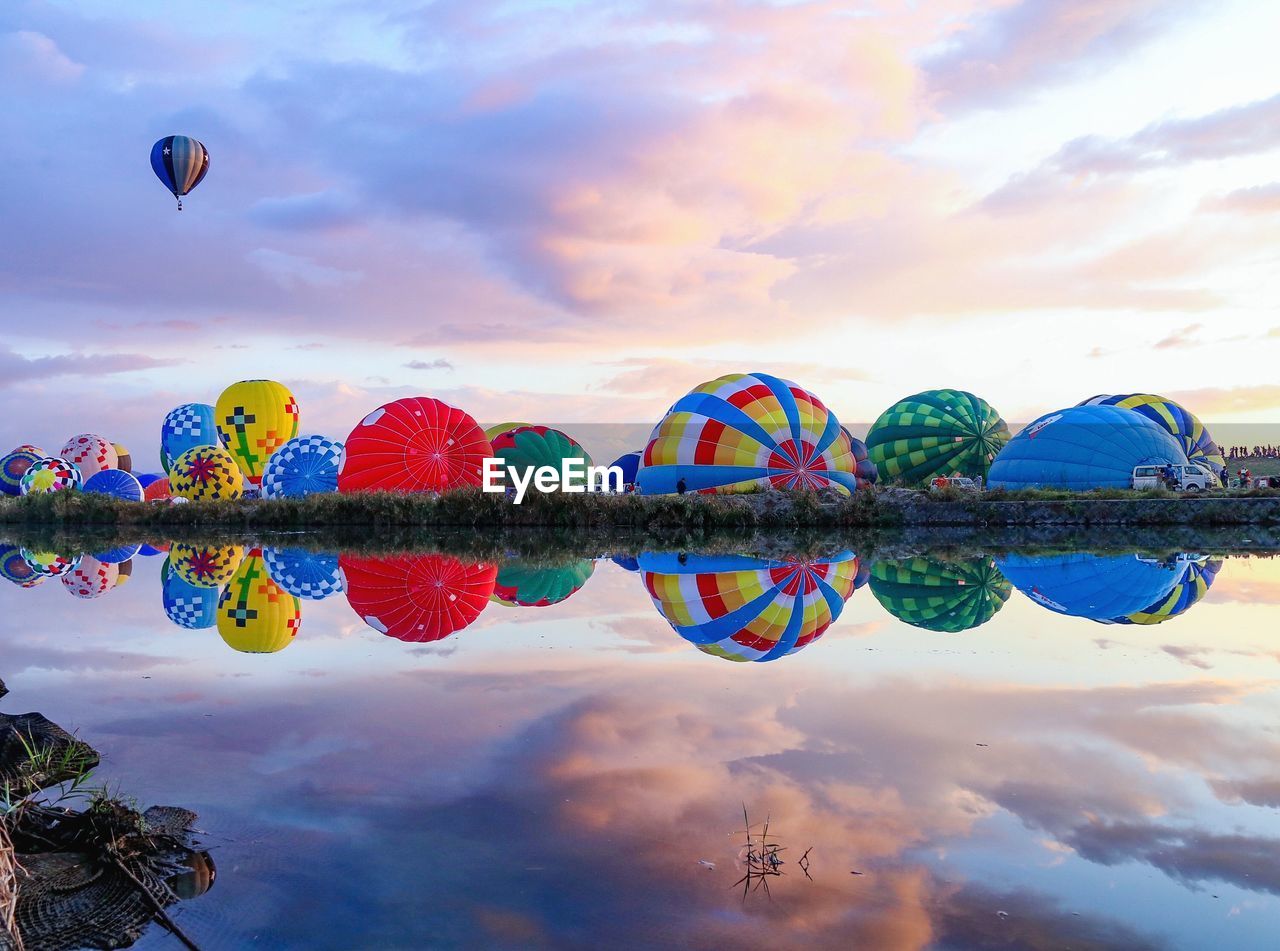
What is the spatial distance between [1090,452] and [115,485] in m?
24.3

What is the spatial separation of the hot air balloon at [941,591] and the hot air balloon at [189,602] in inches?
213

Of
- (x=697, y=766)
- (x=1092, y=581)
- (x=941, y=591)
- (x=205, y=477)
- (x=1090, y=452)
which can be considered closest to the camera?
(x=697, y=766)

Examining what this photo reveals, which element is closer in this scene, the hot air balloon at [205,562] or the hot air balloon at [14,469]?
the hot air balloon at [205,562]

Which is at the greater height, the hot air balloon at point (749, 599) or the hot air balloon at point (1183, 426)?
the hot air balloon at point (1183, 426)

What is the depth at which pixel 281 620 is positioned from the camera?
7.62 meters

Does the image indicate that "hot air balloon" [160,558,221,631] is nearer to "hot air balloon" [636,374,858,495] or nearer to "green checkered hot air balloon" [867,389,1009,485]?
"hot air balloon" [636,374,858,495]

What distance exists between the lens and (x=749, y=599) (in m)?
8.27

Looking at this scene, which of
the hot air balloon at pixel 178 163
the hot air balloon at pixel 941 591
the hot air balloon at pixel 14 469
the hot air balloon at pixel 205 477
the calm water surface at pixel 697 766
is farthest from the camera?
the hot air balloon at pixel 14 469

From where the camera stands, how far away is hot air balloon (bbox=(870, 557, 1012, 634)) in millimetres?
7426

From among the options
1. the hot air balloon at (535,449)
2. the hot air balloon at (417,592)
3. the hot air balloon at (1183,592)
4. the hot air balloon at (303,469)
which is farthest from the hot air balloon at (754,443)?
the hot air balloon at (417,592)

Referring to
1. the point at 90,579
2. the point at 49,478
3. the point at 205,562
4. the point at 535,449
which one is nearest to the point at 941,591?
the point at 205,562

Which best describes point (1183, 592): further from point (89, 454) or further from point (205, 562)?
point (89, 454)

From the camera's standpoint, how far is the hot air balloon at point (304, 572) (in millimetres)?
9320

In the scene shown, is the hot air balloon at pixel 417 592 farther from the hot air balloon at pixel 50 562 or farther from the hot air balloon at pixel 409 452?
the hot air balloon at pixel 409 452
